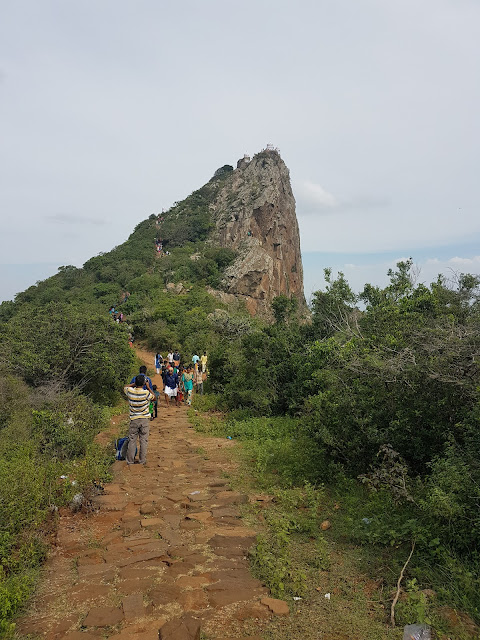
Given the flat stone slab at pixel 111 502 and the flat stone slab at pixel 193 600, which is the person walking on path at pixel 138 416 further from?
the flat stone slab at pixel 193 600

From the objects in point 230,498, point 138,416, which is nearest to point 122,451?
point 138,416

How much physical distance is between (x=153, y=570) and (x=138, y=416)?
3334 millimetres

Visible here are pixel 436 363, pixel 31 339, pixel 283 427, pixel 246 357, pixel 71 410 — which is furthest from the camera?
pixel 246 357

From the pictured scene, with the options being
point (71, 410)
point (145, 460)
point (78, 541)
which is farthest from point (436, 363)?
point (71, 410)

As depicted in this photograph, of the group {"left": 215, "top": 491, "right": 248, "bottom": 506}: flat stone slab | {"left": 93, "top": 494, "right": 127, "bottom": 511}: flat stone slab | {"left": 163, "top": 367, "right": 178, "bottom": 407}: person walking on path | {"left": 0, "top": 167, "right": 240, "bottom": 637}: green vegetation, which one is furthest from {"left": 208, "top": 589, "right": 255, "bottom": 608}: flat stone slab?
{"left": 163, "top": 367, "right": 178, "bottom": 407}: person walking on path

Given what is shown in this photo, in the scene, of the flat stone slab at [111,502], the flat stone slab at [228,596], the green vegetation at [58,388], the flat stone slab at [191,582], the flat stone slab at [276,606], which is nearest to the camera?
the flat stone slab at [276,606]

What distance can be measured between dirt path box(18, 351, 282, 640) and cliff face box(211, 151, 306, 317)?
31283 millimetres

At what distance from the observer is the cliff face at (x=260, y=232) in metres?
38.5

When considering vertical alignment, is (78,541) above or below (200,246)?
below

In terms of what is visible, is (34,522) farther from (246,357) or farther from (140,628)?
(246,357)

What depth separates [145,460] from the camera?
7.45m

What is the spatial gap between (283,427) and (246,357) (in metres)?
3.70

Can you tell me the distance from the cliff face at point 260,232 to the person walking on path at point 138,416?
29633mm

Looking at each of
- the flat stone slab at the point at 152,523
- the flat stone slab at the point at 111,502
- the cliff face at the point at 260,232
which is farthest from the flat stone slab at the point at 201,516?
the cliff face at the point at 260,232
